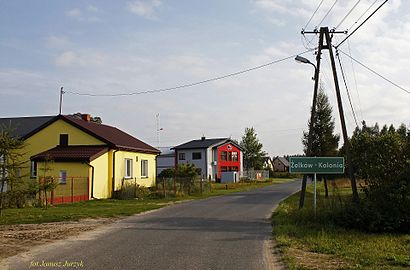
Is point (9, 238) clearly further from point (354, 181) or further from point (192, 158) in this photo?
point (192, 158)

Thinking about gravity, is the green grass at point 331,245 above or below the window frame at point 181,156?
below

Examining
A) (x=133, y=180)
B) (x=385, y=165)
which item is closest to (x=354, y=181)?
(x=385, y=165)

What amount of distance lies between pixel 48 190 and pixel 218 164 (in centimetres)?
4946

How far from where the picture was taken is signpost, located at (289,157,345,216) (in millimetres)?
17750

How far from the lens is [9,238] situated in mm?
13227

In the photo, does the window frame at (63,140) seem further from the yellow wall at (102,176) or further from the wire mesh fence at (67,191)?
the wire mesh fence at (67,191)

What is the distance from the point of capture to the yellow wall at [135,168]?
3248 cm

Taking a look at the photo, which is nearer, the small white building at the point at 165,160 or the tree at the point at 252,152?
the small white building at the point at 165,160

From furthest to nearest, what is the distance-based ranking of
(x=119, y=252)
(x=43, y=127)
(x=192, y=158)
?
1. (x=192, y=158)
2. (x=43, y=127)
3. (x=119, y=252)

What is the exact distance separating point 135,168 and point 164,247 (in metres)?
24.4

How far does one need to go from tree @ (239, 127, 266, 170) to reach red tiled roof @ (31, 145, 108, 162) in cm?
6510

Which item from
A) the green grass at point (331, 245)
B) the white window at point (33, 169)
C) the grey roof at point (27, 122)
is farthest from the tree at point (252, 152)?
the green grass at point (331, 245)

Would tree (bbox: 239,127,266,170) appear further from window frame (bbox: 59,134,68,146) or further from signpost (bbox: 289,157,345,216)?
signpost (bbox: 289,157,345,216)

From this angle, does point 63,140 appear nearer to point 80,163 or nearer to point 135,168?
point 80,163
